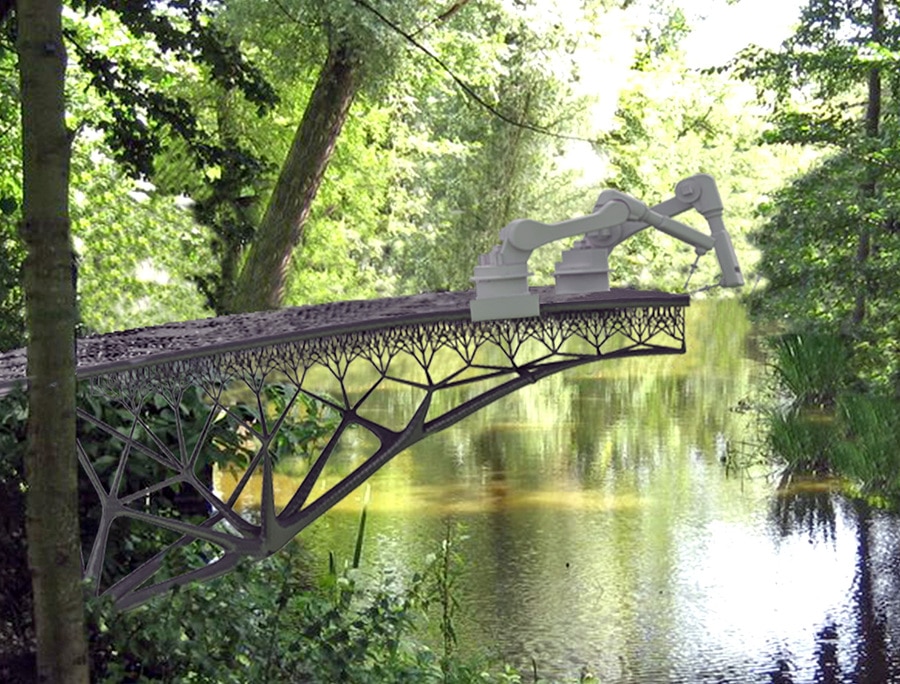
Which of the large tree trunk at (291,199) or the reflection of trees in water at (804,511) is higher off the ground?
the large tree trunk at (291,199)

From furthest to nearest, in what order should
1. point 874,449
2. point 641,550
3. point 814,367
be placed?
1. point 814,367
2. point 874,449
3. point 641,550

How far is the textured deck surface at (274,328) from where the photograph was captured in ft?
27.7

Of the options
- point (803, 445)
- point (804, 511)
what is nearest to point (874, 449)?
point (804, 511)

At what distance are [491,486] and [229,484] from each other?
130 inches

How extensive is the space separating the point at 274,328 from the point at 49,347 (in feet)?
10.6

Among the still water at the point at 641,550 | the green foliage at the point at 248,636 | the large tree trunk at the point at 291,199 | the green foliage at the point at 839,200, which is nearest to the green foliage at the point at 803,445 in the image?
the still water at the point at 641,550

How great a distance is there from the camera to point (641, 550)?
48.2 ft

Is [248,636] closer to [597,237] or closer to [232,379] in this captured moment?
[232,379]

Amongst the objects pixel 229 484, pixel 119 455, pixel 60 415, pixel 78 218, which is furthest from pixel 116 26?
pixel 60 415

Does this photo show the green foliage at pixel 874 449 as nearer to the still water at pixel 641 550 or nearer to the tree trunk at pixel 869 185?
the still water at pixel 641 550

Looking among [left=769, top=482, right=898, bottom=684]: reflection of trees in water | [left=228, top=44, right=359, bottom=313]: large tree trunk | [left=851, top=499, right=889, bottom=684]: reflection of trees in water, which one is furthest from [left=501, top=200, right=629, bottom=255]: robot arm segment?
[left=228, top=44, right=359, bottom=313]: large tree trunk

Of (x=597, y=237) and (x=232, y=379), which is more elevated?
(x=597, y=237)

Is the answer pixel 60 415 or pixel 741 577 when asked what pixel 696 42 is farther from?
pixel 60 415

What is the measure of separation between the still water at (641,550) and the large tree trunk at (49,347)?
17.2 ft
